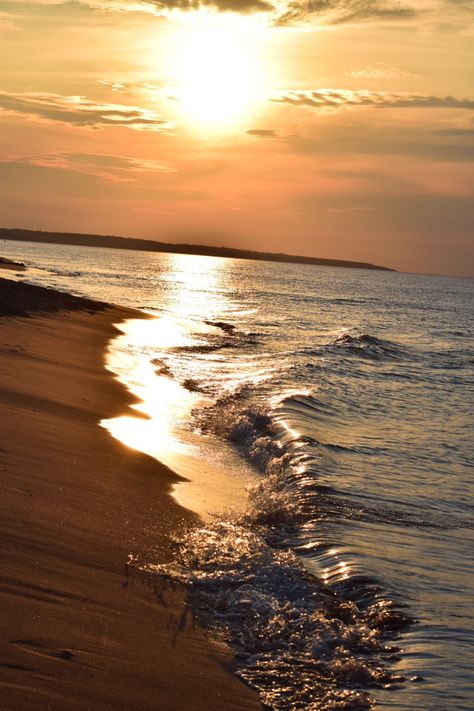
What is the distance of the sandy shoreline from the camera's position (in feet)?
15.5

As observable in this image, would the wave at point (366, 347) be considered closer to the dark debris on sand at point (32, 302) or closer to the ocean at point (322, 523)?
the ocean at point (322, 523)

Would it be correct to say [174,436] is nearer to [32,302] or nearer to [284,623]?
[284,623]

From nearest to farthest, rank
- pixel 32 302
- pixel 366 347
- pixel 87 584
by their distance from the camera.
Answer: pixel 87 584
pixel 32 302
pixel 366 347

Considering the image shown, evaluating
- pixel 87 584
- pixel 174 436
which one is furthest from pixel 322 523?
pixel 174 436

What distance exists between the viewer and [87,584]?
6.00 m

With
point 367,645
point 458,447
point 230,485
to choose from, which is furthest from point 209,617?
point 458,447

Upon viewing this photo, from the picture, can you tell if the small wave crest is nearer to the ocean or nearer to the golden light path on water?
the ocean

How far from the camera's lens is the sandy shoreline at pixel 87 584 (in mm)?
4730

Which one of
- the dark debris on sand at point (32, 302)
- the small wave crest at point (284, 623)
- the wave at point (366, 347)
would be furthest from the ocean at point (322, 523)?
the wave at point (366, 347)

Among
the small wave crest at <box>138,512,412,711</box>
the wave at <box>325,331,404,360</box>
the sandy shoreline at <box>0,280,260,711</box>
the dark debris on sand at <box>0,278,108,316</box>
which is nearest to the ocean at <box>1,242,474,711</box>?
the small wave crest at <box>138,512,412,711</box>

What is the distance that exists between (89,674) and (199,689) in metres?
0.76

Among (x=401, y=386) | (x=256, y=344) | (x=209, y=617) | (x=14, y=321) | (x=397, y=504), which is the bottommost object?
(x=209, y=617)

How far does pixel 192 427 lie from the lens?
14531mm

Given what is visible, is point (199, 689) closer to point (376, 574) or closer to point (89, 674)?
point (89, 674)
